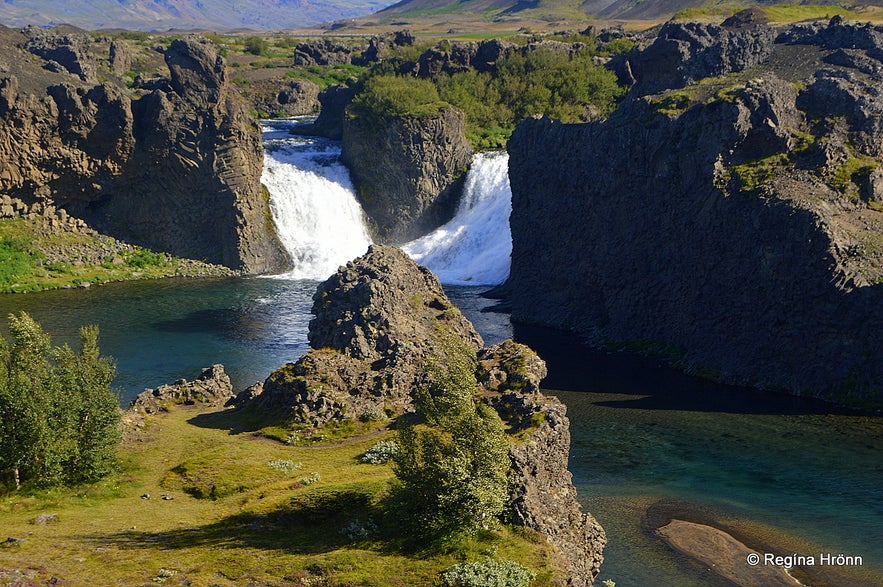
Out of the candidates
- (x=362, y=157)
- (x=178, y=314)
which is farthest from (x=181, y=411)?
(x=362, y=157)

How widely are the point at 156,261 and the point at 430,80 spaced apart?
194 ft

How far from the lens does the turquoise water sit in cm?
5353

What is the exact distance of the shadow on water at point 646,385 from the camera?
7631 centimetres

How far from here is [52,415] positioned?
4797 cm

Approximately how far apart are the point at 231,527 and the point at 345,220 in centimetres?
10080

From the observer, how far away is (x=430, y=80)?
164375mm

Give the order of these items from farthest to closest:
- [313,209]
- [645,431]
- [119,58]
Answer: [119,58] < [313,209] < [645,431]

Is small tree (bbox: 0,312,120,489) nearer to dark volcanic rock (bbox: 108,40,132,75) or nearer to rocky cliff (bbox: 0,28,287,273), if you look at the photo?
rocky cliff (bbox: 0,28,287,273)

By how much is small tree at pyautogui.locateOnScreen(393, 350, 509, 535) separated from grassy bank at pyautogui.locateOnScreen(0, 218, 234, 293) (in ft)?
286

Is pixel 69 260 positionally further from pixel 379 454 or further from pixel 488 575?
pixel 488 575

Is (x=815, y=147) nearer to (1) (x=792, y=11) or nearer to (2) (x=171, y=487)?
(2) (x=171, y=487)

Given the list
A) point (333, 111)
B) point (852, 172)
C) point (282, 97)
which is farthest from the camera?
point (282, 97)

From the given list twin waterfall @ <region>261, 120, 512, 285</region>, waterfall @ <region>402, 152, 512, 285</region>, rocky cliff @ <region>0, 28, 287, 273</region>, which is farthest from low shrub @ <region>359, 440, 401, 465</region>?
rocky cliff @ <region>0, 28, 287, 273</region>

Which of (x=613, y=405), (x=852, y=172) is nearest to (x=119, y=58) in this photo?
(x=613, y=405)
